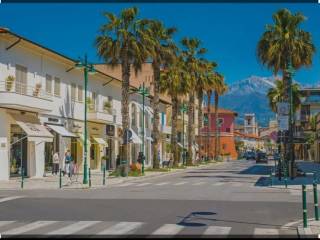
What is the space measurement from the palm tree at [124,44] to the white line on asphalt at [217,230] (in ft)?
86.5

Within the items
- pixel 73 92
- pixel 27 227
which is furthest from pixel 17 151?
pixel 27 227

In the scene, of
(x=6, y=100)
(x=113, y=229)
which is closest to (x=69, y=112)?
(x=6, y=100)

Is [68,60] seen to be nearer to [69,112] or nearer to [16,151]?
[69,112]

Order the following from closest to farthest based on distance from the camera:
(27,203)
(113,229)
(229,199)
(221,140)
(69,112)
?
(113,229) < (27,203) < (229,199) < (69,112) < (221,140)

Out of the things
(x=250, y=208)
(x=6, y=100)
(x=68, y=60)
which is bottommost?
(x=250, y=208)

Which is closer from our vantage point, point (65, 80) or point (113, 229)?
point (113, 229)

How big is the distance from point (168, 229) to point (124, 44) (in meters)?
27.7

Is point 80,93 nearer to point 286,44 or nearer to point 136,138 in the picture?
point 136,138

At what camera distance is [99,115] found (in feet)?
154

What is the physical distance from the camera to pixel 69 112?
141 ft

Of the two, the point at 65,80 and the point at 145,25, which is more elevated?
the point at 145,25

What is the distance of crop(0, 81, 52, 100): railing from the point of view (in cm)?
3241

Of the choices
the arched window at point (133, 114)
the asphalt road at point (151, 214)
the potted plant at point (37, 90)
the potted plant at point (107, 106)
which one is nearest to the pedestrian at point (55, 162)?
the potted plant at point (37, 90)

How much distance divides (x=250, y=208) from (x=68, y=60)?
26.5m
